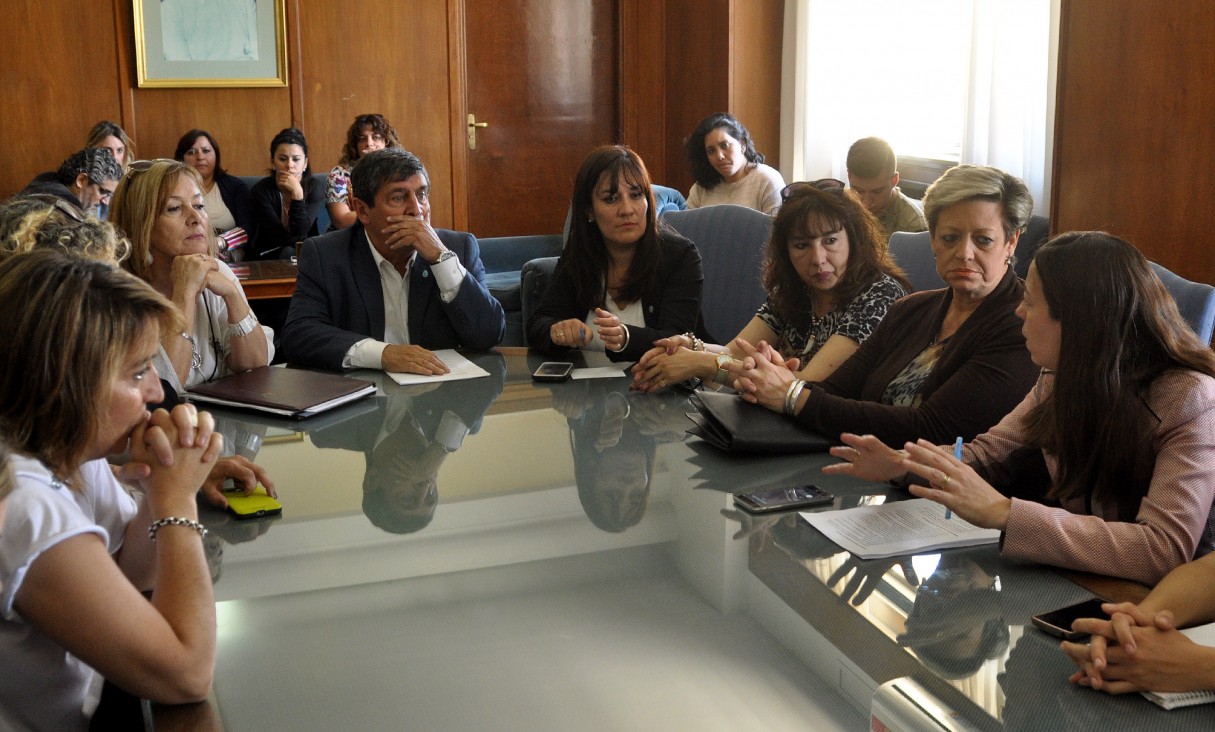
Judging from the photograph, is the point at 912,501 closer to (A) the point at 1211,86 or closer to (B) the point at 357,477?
(B) the point at 357,477

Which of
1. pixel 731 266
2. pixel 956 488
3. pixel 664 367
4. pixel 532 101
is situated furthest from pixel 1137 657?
pixel 532 101

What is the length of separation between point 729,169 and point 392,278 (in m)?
2.67

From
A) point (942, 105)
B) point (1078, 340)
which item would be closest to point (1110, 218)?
point (1078, 340)

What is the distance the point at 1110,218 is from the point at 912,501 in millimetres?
1754

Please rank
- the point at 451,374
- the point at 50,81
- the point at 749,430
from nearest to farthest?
the point at 749,430
the point at 451,374
the point at 50,81

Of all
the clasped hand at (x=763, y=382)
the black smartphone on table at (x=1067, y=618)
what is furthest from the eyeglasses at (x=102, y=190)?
the black smartphone on table at (x=1067, y=618)

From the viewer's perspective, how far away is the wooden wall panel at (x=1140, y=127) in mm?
2881

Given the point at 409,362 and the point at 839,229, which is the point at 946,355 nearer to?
the point at 839,229

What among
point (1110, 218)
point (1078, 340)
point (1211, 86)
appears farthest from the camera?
point (1110, 218)

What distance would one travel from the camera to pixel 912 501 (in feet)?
5.93

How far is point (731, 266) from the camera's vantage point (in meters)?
3.64

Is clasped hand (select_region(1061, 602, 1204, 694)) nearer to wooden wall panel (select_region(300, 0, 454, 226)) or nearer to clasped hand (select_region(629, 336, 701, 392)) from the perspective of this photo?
clasped hand (select_region(629, 336, 701, 392))

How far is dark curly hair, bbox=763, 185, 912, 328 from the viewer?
270cm

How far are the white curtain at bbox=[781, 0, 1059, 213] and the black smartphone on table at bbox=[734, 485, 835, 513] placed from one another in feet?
9.40
